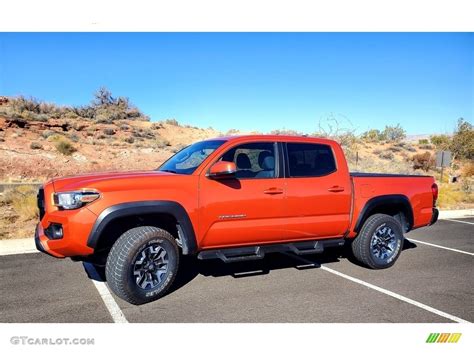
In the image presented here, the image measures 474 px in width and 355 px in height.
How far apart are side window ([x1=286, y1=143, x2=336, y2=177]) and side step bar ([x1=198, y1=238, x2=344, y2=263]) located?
95cm

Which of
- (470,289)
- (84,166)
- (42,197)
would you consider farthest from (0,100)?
(470,289)

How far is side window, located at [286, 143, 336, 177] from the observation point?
18.1 feet

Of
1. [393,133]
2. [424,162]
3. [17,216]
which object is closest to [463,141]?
[424,162]

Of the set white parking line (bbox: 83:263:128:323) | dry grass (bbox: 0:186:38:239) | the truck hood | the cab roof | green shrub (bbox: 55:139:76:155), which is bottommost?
white parking line (bbox: 83:263:128:323)

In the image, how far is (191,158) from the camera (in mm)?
5387

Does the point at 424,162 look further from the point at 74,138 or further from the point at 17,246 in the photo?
the point at 17,246

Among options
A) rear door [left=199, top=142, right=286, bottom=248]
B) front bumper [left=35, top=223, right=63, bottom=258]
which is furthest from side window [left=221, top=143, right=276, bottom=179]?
front bumper [left=35, top=223, right=63, bottom=258]

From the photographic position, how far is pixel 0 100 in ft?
133

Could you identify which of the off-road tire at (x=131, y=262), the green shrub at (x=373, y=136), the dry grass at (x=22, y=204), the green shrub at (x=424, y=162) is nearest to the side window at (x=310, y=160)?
the off-road tire at (x=131, y=262)
